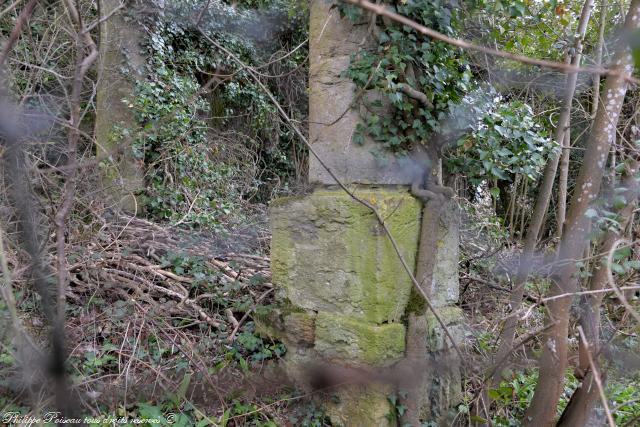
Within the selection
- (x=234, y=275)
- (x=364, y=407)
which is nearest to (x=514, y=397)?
(x=364, y=407)

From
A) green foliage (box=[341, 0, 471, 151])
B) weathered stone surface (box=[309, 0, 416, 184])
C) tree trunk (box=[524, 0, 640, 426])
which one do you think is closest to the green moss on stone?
tree trunk (box=[524, 0, 640, 426])

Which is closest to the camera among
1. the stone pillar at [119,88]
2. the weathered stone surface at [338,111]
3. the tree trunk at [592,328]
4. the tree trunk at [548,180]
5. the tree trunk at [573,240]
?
the tree trunk at [592,328]

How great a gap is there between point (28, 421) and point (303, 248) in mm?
1584

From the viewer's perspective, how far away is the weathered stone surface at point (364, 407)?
250 cm

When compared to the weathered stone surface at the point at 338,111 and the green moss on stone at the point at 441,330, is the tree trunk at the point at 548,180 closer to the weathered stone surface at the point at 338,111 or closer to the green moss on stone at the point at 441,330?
the green moss on stone at the point at 441,330

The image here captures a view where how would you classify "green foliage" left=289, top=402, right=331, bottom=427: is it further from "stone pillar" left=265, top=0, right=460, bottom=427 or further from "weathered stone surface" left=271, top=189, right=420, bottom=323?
"weathered stone surface" left=271, top=189, right=420, bottom=323

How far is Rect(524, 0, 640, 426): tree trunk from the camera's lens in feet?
7.45

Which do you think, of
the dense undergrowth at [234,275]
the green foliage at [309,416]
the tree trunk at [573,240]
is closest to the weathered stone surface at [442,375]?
the dense undergrowth at [234,275]

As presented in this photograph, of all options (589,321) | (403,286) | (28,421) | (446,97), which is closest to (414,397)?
(403,286)

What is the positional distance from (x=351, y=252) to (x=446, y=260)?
2.18 ft

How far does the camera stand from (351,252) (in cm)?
257

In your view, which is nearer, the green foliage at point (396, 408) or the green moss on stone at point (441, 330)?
the green foliage at point (396, 408)

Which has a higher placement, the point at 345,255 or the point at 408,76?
the point at 408,76

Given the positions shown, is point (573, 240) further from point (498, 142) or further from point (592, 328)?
point (498, 142)
